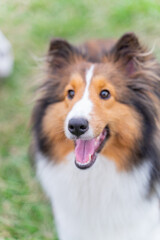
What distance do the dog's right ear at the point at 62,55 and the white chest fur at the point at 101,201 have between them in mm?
699

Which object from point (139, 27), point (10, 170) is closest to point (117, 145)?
point (10, 170)

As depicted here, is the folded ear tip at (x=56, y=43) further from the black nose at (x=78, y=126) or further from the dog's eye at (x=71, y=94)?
the black nose at (x=78, y=126)

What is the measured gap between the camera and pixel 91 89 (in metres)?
2.42

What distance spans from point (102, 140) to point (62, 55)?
0.76 metres

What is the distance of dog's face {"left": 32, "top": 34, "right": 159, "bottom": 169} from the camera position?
2297 mm

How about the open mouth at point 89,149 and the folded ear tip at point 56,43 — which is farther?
the folded ear tip at point 56,43

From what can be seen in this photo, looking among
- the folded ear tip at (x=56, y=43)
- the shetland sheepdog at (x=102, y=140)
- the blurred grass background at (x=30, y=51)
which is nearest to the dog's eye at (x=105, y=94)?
the shetland sheepdog at (x=102, y=140)

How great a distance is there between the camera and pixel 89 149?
7.93ft

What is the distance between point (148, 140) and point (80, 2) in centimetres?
435

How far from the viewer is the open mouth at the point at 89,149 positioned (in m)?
2.38

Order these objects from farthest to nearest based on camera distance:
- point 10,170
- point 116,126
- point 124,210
Answer: point 10,170
point 124,210
point 116,126

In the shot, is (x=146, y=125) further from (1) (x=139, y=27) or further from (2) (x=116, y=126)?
(1) (x=139, y=27)

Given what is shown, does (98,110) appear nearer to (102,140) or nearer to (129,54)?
(102,140)

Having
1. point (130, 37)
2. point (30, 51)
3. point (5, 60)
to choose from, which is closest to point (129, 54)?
point (130, 37)
